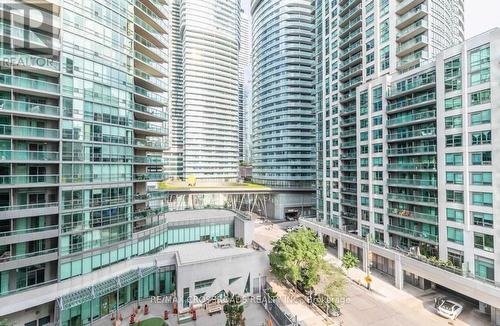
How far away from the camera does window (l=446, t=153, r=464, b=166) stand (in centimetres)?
3127

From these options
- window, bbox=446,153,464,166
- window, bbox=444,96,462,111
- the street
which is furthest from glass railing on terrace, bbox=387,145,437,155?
the street

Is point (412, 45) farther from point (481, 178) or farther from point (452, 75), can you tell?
point (481, 178)

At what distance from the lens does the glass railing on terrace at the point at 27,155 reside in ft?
80.0

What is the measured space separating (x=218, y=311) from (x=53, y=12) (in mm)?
37984

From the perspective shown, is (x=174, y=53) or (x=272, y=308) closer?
(x=272, y=308)

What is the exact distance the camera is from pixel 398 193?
40.2m

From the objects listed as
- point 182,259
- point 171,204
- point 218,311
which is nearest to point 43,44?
point 182,259

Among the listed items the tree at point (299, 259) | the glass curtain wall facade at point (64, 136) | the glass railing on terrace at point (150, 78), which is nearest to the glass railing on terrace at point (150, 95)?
the glass curtain wall facade at point (64, 136)

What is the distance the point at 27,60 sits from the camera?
25656 mm

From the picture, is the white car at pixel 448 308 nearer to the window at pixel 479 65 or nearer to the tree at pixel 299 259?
the tree at pixel 299 259

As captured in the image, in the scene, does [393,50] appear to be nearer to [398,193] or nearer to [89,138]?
[398,193]

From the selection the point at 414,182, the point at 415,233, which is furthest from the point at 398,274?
the point at 414,182

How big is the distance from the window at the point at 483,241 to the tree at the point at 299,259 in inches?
673

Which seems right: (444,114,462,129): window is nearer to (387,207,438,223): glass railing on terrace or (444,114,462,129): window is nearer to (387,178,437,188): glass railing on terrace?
(387,178,437,188): glass railing on terrace
